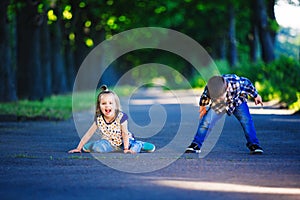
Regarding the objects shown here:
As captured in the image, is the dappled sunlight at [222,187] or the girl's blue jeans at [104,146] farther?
the girl's blue jeans at [104,146]

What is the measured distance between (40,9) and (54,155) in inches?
810

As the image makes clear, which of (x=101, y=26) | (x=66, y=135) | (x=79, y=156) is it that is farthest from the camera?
(x=101, y=26)

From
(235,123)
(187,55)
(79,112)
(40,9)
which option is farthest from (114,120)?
(187,55)

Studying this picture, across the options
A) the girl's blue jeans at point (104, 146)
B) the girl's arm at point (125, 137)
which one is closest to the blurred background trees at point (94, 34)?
the girl's blue jeans at point (104, 146)

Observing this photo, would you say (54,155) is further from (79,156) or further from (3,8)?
(3,8)

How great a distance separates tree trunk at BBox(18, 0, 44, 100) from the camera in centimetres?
2958

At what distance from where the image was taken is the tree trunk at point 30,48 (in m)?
29.6

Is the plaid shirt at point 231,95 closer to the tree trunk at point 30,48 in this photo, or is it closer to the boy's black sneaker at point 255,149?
the boy's black sneaker at point 255,149

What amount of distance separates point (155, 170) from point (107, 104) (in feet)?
7.11

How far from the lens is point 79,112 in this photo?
85.8 ft

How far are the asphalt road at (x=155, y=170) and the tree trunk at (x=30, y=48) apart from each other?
46.6 ft

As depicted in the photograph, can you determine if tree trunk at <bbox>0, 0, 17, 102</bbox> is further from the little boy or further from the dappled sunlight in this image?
the dappled sunlight

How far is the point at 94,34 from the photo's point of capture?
48531mm

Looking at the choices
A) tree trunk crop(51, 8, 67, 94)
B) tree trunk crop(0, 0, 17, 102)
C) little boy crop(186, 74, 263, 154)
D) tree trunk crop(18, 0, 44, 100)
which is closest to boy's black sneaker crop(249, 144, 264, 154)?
little boy crop(186, 74, 263, 154)
